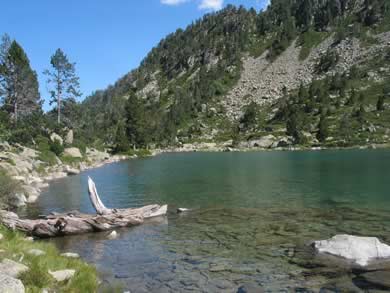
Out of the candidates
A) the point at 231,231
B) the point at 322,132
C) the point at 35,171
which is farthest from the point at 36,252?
the point at 322,132

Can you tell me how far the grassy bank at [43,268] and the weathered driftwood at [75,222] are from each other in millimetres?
6597

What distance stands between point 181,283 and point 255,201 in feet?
69.6

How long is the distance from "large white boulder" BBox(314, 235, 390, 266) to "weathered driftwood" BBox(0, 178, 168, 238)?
43.7ft

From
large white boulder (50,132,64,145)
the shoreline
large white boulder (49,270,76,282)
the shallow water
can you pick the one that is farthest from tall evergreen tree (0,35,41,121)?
large white boulder (49,270,76,282)

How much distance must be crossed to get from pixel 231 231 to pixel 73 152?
6749 centimetres

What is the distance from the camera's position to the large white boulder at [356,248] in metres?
18.4

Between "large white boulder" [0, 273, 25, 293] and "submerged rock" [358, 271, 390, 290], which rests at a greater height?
"large white boulder" [0, 273, 25, 293]

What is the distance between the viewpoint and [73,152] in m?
86.9

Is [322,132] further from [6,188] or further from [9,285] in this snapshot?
[9,285]

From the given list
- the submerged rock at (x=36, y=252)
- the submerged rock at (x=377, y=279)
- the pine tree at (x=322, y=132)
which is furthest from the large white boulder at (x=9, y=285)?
the pine tree at (x=322, y=132)

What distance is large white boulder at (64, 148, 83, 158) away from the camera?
84688 millimetres

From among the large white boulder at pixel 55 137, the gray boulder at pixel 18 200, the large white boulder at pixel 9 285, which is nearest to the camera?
the large white boulder at pixel 9 285

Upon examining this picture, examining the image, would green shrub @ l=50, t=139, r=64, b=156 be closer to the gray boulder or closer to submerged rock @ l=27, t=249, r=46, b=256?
the gray boulder

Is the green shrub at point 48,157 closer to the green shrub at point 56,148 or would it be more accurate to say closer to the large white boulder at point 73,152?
the green shrub at point 56,148
